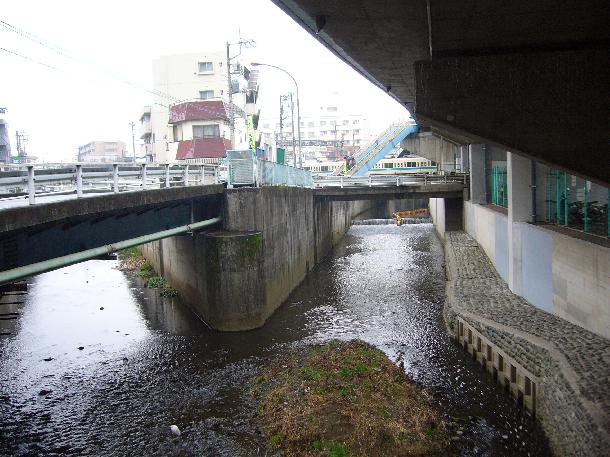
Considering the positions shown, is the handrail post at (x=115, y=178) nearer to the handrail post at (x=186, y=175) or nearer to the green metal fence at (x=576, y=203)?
the handrail post at (x=186, y=175)

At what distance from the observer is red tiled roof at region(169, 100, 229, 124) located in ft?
167

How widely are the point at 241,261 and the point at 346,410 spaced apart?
325 inches

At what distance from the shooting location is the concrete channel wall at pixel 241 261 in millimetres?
18016

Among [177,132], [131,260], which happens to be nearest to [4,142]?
[177,132]

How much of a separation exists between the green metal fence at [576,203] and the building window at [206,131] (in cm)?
4004

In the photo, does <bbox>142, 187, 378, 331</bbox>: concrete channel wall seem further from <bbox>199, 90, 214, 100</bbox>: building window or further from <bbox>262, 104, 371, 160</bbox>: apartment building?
<bbox>262, 104, 371, 160</bbox>: apartment building

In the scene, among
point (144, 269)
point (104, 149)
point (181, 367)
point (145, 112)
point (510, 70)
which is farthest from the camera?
point (104, 149)

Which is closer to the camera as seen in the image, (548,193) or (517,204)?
(548,193)

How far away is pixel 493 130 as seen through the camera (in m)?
9.06

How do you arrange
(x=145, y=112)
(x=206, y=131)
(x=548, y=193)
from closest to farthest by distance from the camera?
(x=548, y=193)
(x=206, y=131)
(x=145, y=112)

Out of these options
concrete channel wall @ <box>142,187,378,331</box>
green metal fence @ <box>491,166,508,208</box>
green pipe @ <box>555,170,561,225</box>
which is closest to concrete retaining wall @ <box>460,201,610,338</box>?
green pipe @ <box>555,170,561,225</box>

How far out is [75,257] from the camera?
39.1ft

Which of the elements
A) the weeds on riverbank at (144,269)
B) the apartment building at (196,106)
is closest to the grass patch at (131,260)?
the weeds on riverbank at (144,269)

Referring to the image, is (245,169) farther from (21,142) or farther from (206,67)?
(21,142)
